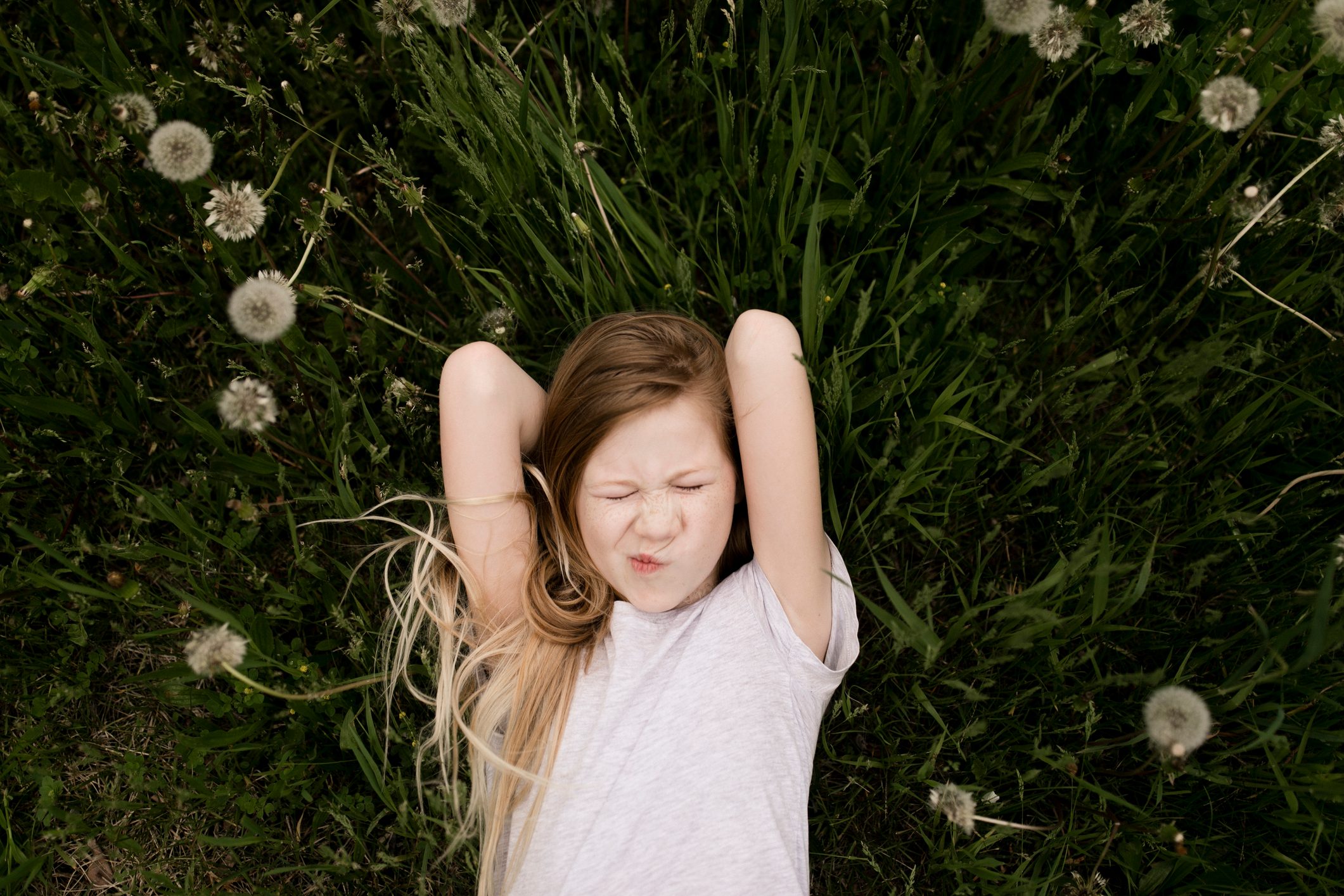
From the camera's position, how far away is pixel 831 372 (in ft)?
7.70

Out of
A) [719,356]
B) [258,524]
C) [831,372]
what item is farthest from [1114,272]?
[258,524]

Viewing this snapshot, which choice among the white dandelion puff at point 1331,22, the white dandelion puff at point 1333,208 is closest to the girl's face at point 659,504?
the white dandelion puff at point 1331,22

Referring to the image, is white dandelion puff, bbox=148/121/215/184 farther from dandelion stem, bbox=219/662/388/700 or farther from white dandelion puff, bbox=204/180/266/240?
dandelion stem, bbox=219/662/388/700

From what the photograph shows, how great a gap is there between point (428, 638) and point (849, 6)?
212cm

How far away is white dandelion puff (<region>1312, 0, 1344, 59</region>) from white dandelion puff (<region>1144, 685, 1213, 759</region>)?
147 cm

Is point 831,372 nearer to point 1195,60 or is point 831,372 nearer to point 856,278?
point 856,278

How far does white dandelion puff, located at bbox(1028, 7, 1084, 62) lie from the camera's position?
6.88 ft

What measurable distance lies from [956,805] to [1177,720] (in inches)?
20.2

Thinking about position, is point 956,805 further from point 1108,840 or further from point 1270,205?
point 1270,205

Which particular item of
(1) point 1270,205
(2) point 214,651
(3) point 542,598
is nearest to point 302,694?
(2) point 214,651

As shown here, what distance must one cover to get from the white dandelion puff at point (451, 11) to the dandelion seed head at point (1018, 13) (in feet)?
4.21

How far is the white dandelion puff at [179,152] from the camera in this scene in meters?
2.11

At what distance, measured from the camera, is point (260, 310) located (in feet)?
6.59

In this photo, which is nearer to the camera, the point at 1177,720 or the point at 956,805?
the point at 1177,720
